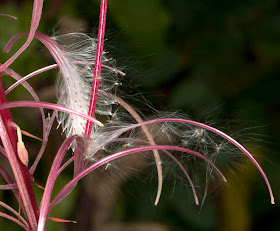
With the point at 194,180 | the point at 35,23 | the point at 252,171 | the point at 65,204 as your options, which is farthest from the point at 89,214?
the point at 35,23

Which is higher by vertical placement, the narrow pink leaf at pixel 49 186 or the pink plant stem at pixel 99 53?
the pink plant stem at pixel 99 53

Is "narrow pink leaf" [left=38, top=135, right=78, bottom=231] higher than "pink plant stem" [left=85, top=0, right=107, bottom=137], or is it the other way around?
"pink plant stem" [left=85, top=0, right=107, bottom=137]

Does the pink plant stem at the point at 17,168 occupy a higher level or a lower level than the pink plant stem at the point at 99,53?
lower

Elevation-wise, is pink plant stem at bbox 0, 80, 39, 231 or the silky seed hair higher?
the silky seed hair

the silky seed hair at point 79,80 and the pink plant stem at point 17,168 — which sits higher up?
the silky seed hair at point 79,80

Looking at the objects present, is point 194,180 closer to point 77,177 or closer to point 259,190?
point 77,177

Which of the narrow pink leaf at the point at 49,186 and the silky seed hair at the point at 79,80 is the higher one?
the silky seed hair at the point at 79,80
